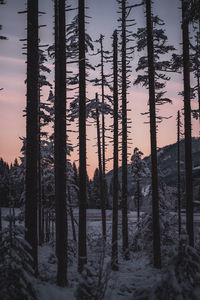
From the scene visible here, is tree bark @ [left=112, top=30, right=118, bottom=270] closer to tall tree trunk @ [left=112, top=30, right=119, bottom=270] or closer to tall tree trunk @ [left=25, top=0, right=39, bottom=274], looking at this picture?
tall tree trunk @ [left=112, top=30, right=119, bottom=270]

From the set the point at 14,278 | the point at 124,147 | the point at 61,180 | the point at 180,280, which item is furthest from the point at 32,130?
the point at 124,147

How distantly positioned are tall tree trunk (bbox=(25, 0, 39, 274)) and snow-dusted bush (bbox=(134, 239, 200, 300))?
483cm

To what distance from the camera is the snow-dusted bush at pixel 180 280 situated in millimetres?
3795

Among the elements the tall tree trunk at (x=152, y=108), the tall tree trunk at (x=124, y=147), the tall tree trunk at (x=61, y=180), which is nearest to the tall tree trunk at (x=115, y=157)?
the tall tree trunk at (x=124, y=147)

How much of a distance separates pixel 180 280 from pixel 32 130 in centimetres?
657

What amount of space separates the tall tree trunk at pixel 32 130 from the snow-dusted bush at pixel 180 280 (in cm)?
483

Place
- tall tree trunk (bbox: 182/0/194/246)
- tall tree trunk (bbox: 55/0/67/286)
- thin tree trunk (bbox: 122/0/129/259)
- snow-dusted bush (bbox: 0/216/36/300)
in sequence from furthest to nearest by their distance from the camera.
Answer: thin tree trunk (bbox: 122/0/129/259) < tall tree trunk (bbox: 182/0/194/246) < tall tree trunk (bbox: 55/0/67/286) < snow-dusted bush (bbox: 0/216/36/300)

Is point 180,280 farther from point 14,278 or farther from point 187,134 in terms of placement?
point 187,134

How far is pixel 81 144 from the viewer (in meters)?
11.1

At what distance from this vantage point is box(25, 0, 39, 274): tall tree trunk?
26.0ft

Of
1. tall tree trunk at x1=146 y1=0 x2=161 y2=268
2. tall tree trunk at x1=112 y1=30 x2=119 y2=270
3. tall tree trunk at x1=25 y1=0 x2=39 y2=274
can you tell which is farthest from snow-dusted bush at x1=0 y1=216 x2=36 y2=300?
tall tree trunk at x1=112 y1=30 x2=119 y2=270

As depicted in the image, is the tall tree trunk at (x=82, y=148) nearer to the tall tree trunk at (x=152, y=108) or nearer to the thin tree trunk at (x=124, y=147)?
the tall tree trunk at (x=152, y=108)

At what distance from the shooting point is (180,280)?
3.94 m

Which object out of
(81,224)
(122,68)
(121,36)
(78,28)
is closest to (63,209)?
(81,224)
